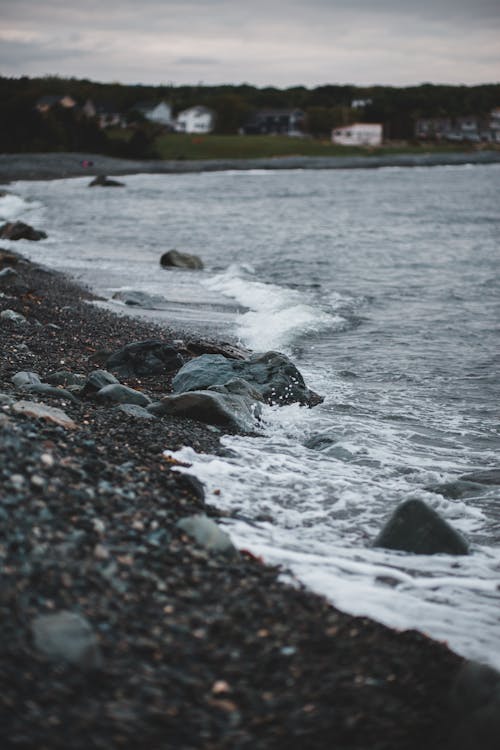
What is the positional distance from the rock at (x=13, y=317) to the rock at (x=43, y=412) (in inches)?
207

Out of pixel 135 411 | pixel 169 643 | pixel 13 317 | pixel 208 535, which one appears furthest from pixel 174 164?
pixel 169 643

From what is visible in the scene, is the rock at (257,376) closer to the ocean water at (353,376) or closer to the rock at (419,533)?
the ocean water at (353,376)

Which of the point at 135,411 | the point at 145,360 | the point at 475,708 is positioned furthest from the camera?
the point at 145,360

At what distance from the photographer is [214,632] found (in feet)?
13.1

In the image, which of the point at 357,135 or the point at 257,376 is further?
the point at 357,135

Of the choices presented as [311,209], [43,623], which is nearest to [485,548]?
[43,623]

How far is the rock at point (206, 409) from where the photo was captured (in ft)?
26.0

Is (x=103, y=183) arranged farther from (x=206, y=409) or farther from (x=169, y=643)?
(x=169, y=643)

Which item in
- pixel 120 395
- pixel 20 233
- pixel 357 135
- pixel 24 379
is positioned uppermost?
pixel 357 135

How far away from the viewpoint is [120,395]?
791 cm

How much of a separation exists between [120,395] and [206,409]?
87cm

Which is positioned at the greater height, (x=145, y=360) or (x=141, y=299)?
(x=141, y=299)

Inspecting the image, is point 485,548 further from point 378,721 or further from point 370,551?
point 378,721

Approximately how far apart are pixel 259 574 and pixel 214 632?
83 cm
